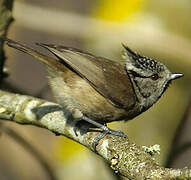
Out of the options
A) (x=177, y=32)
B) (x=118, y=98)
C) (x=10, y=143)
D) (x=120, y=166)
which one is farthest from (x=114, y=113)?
(x=10, y=143)

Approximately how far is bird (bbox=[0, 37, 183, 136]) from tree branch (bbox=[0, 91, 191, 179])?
198 mm

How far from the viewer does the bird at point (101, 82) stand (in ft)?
13.7

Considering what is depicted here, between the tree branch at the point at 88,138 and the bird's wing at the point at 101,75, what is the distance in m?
0.35

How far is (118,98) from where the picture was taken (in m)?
4.19

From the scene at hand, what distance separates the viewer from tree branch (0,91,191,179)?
2.78 metres

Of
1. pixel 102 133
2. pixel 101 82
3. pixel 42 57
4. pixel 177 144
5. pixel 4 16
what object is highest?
pixel 4 16

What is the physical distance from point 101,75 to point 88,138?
2.58 ft

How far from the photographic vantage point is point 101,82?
13.9 ft

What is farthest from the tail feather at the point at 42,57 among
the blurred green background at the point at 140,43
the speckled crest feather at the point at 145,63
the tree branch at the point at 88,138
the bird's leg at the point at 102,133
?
the blurred green background at the point at 140,43

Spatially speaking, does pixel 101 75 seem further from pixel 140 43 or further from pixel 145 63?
pixel 140 43

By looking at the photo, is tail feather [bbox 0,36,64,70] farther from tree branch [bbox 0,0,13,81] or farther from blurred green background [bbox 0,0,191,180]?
blurred green background [bbox 0,0,191,180]

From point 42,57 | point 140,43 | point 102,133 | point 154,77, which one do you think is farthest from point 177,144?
point 140,43

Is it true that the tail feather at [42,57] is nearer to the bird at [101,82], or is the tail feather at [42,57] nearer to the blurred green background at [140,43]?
the bird at [101,82]

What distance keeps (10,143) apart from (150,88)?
424 cm
